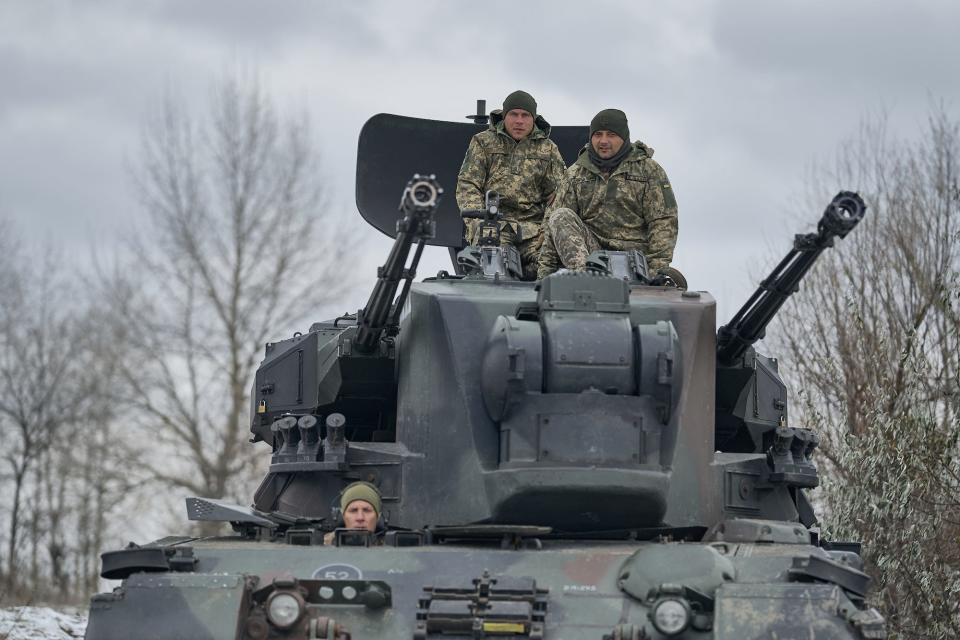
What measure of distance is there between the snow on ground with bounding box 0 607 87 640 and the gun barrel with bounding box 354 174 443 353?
6.57 metres

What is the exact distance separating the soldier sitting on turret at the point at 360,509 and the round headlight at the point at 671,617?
231 centimetres

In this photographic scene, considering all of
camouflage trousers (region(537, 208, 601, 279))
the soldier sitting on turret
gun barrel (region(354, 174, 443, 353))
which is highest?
camouflage trousers (region(537, 208, 601, 279))

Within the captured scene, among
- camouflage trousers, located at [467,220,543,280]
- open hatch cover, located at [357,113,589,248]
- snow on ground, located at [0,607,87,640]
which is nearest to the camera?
camouflage trousers, located at [467,220,543,280]

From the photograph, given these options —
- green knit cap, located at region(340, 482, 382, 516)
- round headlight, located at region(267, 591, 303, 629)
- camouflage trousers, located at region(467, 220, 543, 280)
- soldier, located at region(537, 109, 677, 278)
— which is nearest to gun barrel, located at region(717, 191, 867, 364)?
soldier, located at region(537, 109, 677, 278)

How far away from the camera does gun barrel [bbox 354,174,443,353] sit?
11.3 meters

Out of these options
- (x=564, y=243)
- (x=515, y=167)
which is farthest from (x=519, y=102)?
(x=564, y=243)

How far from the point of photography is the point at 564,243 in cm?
1388

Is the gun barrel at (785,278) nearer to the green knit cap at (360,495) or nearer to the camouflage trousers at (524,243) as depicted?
the camouflage trousers at (524,243)

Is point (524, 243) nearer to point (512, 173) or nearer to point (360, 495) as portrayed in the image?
point (512, 173)

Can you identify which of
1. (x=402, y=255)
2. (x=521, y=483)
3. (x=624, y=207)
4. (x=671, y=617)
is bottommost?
(x=671, y=617)

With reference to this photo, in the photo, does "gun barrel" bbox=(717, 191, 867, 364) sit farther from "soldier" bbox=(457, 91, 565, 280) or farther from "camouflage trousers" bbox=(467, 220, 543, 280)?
"soldier" bbox=(457, 91, 565, 280)

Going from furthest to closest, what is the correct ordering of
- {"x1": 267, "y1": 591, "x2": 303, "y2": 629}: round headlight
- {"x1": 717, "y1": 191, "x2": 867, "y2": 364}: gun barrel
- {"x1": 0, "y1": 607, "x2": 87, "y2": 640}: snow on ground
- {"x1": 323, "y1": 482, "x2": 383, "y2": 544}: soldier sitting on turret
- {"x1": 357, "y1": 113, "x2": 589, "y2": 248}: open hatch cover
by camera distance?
{"x1": 0, "y1": 607, "x2": 87, "y2": 640}: snow on ground
{"x1": 357, "y1": 113, "x2": 589, "y2": 248}: open hatch cover
{"x1": 717, "y1": 191, "x2": 867, "y2": 364}: gun barrel
{"x1": 323, "y1": 482, "x2": 383, "y2": 544}: soldier sitting on turret
{"x1": 267, "y1": 591, "x2": 303, "y2": 629}: round headlight

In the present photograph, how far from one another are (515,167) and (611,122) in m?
1.35

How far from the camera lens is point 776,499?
43.4 feet
